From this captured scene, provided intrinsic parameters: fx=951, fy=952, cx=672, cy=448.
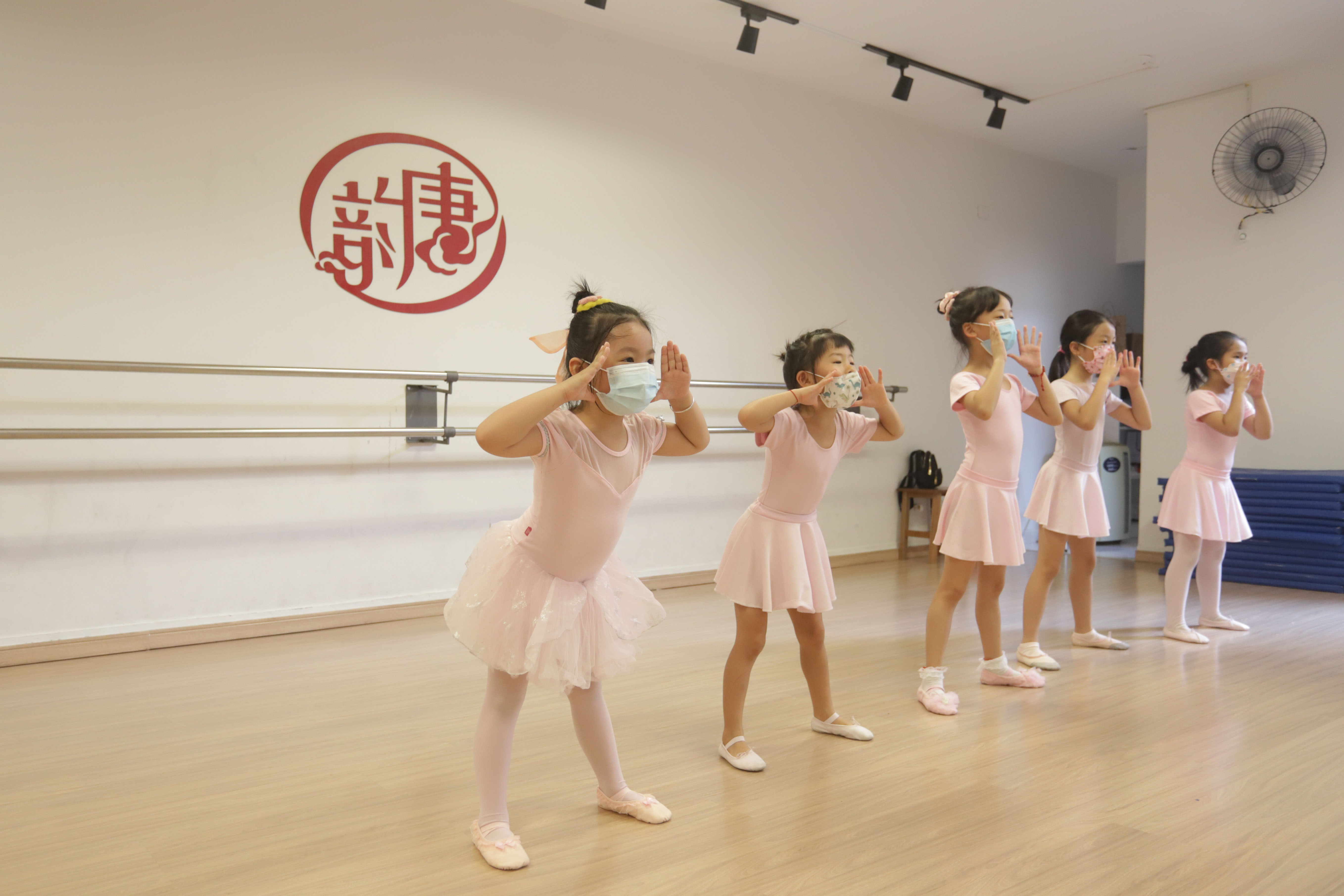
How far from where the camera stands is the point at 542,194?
427 cm

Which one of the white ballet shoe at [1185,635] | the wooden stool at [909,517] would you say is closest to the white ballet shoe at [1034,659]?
the white ballet shoe at [1185,635]

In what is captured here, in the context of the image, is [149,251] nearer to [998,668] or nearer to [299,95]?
[299,95]

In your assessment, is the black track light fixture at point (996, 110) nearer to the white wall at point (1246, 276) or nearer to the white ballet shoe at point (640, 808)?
→ the white wall at point (1246, 276)

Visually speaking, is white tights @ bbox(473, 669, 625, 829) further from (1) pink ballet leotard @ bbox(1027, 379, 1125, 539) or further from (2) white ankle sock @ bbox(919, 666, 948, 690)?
(1) pink ballet leotard @ bbox(1027, 379, 1125, 539)

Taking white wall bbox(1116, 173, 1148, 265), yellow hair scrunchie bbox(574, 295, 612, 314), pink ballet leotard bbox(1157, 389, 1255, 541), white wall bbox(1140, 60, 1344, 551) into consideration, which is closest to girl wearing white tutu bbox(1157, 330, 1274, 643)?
pink ballet leotard bbox(1157, 389, 1255, 541)

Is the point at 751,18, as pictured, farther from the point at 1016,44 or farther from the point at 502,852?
the point at 502,852

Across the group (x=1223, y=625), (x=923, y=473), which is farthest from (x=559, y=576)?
(x=923, y=473)

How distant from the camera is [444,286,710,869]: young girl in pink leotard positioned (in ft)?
5.61

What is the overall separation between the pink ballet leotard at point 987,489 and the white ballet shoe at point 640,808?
1.26m

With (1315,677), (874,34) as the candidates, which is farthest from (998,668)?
(874,34)

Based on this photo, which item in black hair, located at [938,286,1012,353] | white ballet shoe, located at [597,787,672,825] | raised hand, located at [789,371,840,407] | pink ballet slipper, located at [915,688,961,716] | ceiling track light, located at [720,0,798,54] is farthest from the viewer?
ceiling track light, located at [720,0,798,54]

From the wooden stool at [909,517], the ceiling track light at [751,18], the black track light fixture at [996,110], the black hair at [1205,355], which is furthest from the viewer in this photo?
the wooden stool at [909,517]

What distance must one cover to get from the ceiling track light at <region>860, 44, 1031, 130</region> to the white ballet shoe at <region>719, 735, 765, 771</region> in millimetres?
3731

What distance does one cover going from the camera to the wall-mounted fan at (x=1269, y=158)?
193 inches
